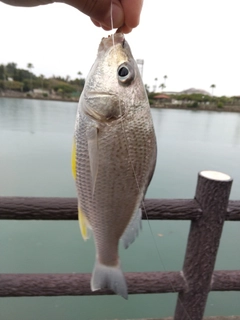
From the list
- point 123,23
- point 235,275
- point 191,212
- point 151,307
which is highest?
point 123,23

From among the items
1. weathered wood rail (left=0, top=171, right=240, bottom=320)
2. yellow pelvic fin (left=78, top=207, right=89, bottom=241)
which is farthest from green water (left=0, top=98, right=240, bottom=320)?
yellow pelvic fin (left=78, top=207, right=89, bottom=241)

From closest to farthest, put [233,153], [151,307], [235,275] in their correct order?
[235,275], [151,307], [233,153]

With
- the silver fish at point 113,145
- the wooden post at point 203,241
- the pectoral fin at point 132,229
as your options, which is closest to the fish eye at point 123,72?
the silver fish at point 113,145

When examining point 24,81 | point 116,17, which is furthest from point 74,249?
point 24,81

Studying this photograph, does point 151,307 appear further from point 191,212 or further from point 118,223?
point 118,223

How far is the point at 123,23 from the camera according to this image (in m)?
0.80

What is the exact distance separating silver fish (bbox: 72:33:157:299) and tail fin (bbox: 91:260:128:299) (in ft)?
0.38

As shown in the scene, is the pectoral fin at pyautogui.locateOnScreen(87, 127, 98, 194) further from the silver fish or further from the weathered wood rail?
the weathered wood rail

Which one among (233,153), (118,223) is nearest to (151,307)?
(118,223)

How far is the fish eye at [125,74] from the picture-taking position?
2.56ft

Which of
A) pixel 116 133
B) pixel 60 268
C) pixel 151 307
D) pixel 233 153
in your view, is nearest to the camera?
pixel 116 133

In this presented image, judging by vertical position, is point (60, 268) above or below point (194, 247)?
below

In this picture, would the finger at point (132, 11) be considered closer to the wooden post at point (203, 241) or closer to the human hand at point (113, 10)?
the human hand at point (113, 10)

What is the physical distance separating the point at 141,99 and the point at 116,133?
0.13 m
